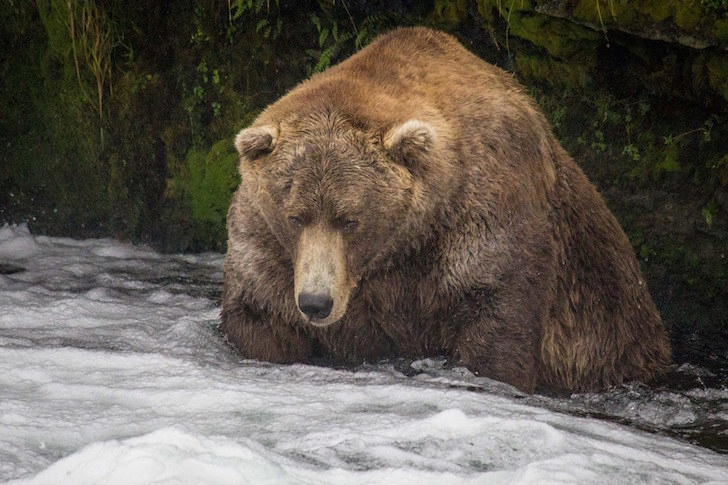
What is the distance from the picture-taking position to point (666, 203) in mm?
7758

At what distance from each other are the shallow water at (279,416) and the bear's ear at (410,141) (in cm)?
114

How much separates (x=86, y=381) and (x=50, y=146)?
4.26 metres

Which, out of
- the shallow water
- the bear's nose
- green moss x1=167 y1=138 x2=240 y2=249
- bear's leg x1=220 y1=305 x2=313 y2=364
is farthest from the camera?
green moss x1=167 y1=138 x2=240 y2=249

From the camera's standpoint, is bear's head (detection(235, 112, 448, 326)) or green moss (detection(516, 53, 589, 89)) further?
green moss (detection(516, 53, 589, 89))

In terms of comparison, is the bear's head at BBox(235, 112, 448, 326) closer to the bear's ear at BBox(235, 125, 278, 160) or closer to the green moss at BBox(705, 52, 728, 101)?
the bear's ear at BBox(235, 125, 278, 160)

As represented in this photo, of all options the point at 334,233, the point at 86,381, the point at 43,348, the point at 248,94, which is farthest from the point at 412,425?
the point at 248,94

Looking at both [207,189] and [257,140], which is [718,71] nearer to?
[257,140]

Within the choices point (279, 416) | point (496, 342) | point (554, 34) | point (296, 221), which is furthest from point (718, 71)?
point (279, 416)

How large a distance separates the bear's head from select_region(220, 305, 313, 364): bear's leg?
505 mm

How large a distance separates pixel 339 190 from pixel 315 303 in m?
0.61

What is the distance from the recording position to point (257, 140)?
18.5 ft

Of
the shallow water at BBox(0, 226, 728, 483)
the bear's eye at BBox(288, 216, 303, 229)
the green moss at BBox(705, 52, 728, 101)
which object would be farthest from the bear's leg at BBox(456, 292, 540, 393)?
the green moss at BBox(705, 52, 728, 101)

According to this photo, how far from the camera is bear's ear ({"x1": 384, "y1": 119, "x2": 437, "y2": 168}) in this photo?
551cm

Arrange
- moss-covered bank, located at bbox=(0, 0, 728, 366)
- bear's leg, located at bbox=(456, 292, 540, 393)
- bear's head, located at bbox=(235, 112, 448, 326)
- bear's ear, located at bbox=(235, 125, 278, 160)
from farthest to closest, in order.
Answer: moss-covered bank, located at bbox=(0, 0, 728, 366)
bear's leg, located at bbox=(456, 292, 540, 393)
bear's ear, located at bbox=(235, 125, 278, 160)
bear's head, located at bbox=(235, 112, 448, 326)
